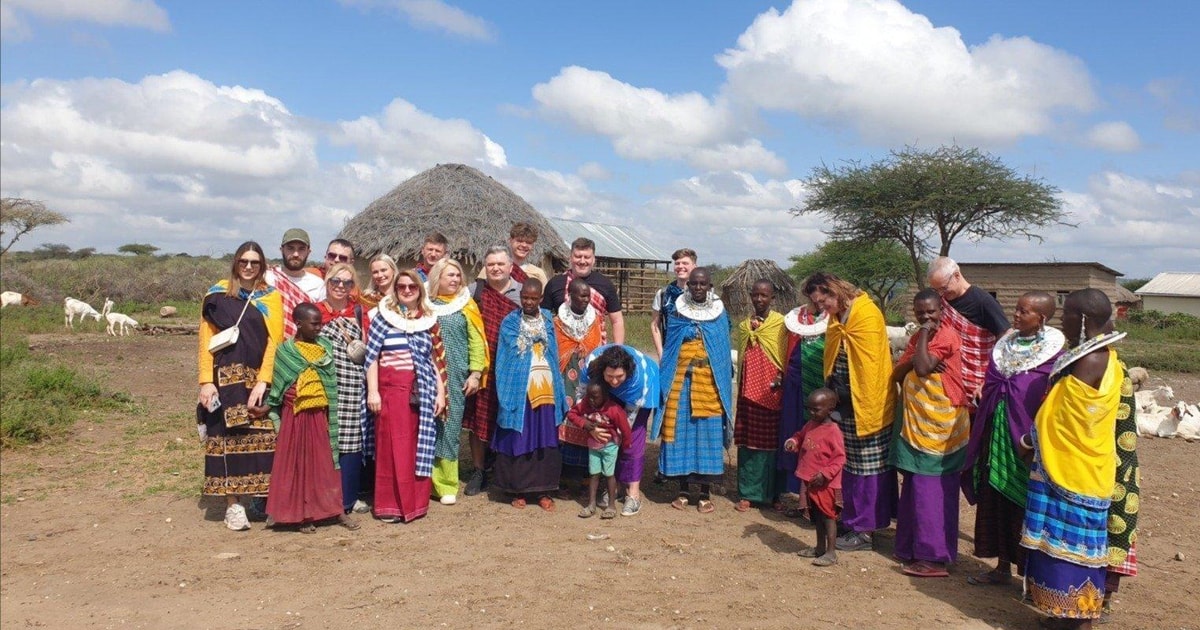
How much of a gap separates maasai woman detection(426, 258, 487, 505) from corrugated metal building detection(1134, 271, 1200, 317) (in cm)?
3509

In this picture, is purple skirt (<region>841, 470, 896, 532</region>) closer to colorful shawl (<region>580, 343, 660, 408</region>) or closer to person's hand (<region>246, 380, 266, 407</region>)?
colorful shawl (<region>580, 343, 660, 408</region>)

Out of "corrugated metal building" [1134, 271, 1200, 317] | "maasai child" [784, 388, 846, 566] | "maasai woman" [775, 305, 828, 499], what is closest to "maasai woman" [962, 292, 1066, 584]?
"maasai child" [784, 388, 846, 566]

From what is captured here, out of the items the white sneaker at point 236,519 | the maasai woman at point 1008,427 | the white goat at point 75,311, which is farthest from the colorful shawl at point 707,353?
the white goat at point 75,311

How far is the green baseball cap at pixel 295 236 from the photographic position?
16.4 feet

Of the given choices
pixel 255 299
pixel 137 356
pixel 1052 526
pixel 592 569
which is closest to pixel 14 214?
pixel 137 356

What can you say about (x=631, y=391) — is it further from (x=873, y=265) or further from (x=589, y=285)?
(x=873, y=265)

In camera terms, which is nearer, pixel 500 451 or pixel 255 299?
pixel 255 299

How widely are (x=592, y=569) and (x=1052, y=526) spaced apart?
2.20 meters

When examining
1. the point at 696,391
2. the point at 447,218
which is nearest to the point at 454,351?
the point at 696,391

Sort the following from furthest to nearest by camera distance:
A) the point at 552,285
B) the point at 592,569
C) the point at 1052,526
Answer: the point at 552,285
the point at 592,569
the point at 1052,526

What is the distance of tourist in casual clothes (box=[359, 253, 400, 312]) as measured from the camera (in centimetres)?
512

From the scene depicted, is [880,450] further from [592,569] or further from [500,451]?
[500,451]

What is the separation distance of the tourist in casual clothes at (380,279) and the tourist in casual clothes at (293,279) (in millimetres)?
292

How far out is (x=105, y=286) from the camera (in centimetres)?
2236
